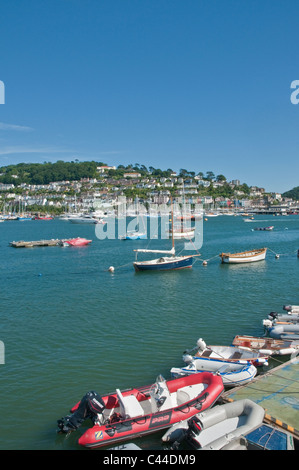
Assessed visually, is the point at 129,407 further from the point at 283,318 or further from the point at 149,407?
the point at 283,318

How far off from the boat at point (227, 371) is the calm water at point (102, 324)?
1.22 metres

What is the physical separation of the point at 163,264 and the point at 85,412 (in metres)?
28.3

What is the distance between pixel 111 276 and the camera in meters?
37.6

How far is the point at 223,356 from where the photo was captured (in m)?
16.0

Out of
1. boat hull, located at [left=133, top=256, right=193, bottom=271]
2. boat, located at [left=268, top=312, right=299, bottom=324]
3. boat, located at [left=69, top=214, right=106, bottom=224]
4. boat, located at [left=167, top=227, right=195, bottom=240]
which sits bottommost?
boat, located at [left=268, top=312, right=299, bottom=324]

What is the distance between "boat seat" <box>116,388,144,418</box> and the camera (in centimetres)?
1117

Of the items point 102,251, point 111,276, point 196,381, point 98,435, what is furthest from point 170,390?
point 102,251

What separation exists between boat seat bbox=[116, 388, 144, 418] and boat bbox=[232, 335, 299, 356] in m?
6.68

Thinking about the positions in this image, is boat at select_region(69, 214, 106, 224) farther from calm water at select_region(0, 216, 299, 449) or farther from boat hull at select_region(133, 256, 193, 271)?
boat hull at select_region(133, 256, 193, 271)

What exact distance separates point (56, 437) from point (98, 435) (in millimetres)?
1805

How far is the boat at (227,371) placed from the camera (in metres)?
13.6

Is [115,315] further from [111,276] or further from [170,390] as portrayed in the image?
[111,276]

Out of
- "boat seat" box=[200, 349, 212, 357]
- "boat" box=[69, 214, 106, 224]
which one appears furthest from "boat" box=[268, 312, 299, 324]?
"boat" box=[69, 214, 106, 224]
